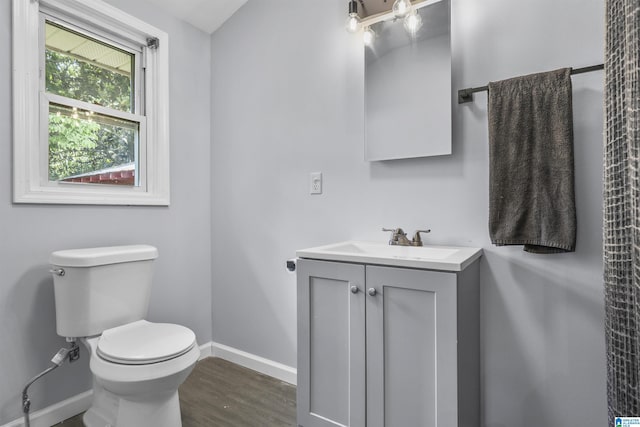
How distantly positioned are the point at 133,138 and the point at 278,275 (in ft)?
4.01

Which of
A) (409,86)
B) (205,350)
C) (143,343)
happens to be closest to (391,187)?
(409,86)

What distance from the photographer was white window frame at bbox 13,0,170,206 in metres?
1.57

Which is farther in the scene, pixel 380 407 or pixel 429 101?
pixel 429 101

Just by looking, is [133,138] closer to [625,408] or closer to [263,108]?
[263,108]

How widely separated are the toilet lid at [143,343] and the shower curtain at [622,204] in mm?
1434

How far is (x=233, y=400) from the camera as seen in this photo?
185 centimetres

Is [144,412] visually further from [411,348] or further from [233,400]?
[411,348]

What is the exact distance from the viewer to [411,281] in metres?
1.20

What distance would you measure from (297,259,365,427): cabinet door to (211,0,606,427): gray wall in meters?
0.48

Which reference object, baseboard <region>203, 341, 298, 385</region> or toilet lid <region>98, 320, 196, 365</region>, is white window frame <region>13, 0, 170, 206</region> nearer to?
toilet lid <region>98, 320, 196, 365</region>

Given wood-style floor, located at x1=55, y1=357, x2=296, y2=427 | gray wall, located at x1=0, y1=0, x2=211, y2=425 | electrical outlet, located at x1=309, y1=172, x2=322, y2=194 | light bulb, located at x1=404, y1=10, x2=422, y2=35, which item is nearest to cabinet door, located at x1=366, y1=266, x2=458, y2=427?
wood-style floor, located at x1=55, y1=357, x2=296, y2=427

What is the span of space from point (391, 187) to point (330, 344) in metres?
0.80

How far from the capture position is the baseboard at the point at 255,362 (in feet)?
6.73

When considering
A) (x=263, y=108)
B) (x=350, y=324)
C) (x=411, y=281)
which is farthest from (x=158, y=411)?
(x=263, y=108)
